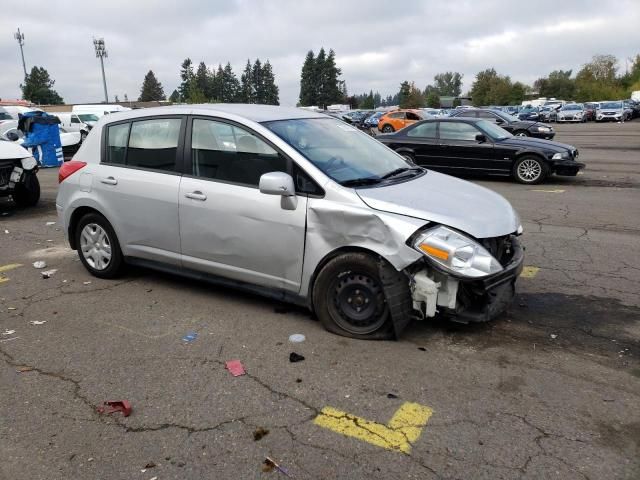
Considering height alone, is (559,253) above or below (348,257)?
below

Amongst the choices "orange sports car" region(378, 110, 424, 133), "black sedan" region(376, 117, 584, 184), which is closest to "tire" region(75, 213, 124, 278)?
"black sedan" region(376, 117, 584, 184)

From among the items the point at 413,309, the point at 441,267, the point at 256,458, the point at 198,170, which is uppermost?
the point at 198,170

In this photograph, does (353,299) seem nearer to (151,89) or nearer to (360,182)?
(360,182)

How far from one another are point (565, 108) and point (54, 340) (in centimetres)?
5108

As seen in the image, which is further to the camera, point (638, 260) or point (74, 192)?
point (638, 260)

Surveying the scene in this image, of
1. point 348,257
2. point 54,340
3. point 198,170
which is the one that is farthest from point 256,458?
Result: point 198,170

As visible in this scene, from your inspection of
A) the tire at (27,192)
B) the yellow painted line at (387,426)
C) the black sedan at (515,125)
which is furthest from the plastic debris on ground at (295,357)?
the black sedan at (515,125)

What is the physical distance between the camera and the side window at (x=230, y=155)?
172 inches

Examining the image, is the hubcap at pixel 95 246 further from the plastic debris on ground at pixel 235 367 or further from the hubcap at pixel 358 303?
the hubcap at pixel 358 303

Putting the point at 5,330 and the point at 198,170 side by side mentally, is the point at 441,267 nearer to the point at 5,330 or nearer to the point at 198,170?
the point at 198,170

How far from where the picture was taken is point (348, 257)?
3.94 meters

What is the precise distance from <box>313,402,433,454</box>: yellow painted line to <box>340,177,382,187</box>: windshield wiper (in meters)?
1.68

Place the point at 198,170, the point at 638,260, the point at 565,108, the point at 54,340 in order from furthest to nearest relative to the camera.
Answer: the point at 565,108
the point at 638,260
the point at 198,170
the point at 54,340

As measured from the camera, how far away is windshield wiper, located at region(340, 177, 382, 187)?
416 cm
